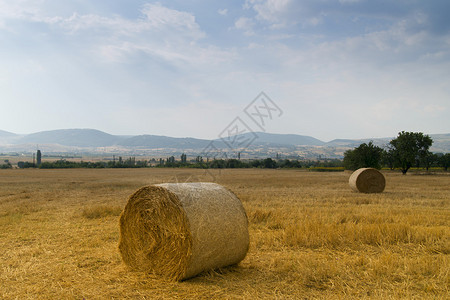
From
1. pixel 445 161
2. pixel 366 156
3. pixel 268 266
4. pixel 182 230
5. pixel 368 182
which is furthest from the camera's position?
pixel 445 161

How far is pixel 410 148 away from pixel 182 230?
49.9 m

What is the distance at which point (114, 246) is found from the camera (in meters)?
8.34

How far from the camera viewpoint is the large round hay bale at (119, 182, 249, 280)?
6125 millimetres

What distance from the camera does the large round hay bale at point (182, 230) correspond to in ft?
20.1

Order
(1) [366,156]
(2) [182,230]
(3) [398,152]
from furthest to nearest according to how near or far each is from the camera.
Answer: (3) [398,152] → (1) [366,156] → (2) [182,230]

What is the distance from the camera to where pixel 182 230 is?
244 inches

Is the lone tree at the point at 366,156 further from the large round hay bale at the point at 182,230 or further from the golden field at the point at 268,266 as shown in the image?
the large round hay bale at the point at 182,230

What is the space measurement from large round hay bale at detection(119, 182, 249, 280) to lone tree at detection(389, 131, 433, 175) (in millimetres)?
47646

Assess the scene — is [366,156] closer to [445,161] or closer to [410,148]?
[410,148]

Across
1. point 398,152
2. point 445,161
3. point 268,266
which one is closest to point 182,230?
point 268,266

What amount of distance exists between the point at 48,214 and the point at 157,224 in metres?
7.91

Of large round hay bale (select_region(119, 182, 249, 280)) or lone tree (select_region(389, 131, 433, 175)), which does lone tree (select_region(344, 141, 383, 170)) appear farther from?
large round hay bale (select_region(119, 182, 249, 280))

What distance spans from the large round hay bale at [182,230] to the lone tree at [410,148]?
4765 centimetres

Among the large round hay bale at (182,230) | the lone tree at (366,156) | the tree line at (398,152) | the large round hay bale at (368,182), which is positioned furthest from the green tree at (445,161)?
the large round hay bale at (182,230)
